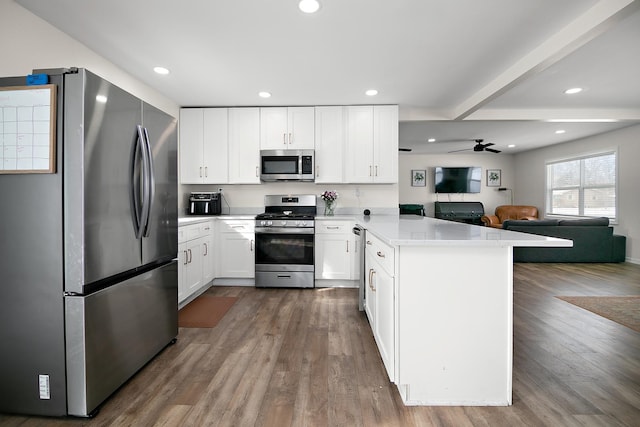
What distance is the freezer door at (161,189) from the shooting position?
1.96 metres

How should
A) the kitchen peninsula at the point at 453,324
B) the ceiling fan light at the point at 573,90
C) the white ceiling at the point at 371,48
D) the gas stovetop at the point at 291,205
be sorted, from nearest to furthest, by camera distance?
the kitchen peninsula at the point at 453,324, the white ceiling at the point at 371,48, the ceiling fan light at the point at 573,90, the gas stovetop at the point at 291,205

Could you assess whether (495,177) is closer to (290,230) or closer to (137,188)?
(290,230)

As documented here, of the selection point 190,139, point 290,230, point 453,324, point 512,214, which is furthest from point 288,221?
point 512,214

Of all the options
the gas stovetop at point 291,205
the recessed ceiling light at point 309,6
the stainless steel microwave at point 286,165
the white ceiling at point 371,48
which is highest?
the white ceiling at point 371,48

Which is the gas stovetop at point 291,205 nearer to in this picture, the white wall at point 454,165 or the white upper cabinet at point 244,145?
the white upper cabinet at point 244,145

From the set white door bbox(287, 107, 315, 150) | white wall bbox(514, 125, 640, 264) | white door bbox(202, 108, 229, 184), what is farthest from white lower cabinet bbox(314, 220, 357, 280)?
white wall bbox(514, 125, 640, 264)

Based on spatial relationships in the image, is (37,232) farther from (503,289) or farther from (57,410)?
(503,289)

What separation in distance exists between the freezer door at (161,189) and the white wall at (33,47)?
3.23ft

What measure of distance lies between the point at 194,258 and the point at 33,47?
2.15 meters

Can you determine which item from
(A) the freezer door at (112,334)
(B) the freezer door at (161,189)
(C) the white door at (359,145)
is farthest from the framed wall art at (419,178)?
(A) the freezer door at (112,334)

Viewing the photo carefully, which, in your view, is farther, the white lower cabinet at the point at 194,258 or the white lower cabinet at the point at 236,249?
the white lower cabinet at the point at 236,249

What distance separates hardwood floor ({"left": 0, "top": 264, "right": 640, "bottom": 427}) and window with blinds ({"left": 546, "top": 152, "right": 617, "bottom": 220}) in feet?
14.9

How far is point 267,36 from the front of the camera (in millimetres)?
2426

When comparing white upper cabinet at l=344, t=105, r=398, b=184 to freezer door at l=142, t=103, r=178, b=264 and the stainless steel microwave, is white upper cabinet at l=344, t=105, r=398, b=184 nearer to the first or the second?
the stainless steel microwave
